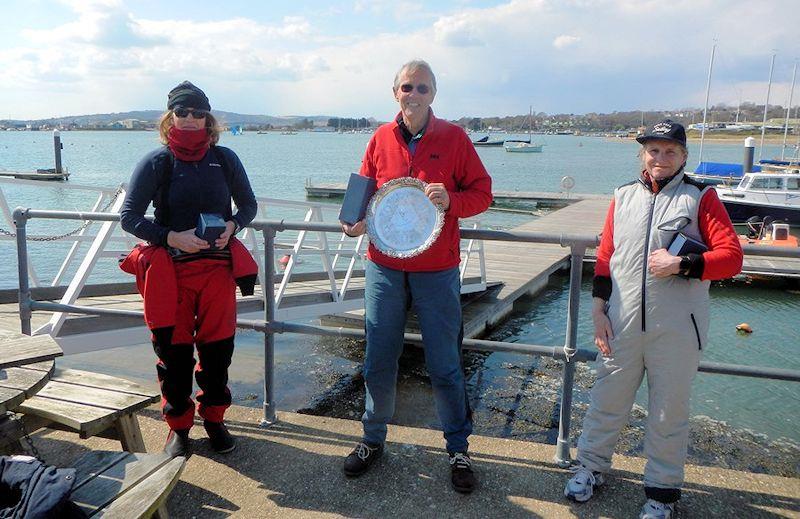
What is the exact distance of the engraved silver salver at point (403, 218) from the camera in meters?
2.69

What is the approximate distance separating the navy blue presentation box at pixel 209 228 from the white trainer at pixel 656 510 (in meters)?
2.25

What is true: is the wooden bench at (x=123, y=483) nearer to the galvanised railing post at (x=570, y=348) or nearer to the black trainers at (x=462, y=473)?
the black trainers at (x=462, y=473)

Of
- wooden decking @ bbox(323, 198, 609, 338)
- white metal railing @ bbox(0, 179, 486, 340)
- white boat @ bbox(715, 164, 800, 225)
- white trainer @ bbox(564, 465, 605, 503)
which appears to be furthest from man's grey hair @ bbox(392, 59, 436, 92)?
white boat @ bbox(715, 164, 800, 225)

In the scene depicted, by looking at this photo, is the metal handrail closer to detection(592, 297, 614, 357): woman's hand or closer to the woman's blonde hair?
detection(592, 297, 614, 357): woman's hand

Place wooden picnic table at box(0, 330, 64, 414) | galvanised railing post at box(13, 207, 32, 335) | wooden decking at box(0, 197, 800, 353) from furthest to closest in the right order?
wooden decking at box(0, 197, 800, 353)
galvanised railing post at box(13, 207, 32, 335)
wooden picnic table at box(0, 330, 64, 414)

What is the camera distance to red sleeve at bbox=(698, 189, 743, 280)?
234 cm

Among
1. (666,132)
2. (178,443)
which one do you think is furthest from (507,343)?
(178,443)

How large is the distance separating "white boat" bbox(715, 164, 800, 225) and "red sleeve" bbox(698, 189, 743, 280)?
23.0m

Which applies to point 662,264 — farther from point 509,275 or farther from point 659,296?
point 509,275

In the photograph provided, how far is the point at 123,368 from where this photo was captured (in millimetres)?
7793

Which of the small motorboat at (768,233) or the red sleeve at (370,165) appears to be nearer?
the red sleeve at (370,165)

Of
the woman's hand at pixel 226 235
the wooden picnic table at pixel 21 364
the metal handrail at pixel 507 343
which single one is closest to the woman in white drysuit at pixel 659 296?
the metal handrail at pixel 507 343

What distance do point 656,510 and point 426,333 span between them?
4.05ft

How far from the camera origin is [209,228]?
2842 millimetres
